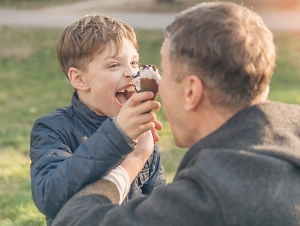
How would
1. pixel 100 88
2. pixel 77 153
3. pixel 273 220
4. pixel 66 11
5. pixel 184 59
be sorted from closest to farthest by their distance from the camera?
pixel 273 220, pixel 184 59, pixel 77 153, pixel 100 88, pixel 66 11

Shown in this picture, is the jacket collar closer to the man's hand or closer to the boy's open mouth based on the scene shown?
the boy's open mouth

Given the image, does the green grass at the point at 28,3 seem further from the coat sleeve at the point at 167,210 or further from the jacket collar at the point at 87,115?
the coat sleeve at the point at 167,210

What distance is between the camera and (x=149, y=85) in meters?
2.34

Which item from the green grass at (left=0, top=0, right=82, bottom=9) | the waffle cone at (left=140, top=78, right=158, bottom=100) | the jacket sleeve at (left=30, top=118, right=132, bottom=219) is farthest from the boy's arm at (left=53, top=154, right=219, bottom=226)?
the green grass at (left=0, top=0, right=82, bottom=9)

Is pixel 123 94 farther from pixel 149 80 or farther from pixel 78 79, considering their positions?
pixel 149 80

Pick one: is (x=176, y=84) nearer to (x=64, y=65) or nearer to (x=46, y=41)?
(x=64, y=65)

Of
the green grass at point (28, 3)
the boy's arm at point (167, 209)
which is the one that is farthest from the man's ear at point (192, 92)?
the green grass at point (28, 3)

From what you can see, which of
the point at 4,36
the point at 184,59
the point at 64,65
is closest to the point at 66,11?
the point at 4,36

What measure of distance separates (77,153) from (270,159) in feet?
2.67

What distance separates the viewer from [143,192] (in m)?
3.19

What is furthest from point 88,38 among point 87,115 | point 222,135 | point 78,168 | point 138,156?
point 222,135

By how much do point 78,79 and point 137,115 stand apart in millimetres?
901

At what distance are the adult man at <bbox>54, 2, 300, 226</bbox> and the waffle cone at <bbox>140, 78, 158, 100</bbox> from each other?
0.80 feet

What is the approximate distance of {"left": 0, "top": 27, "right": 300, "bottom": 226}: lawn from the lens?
15.7ft
